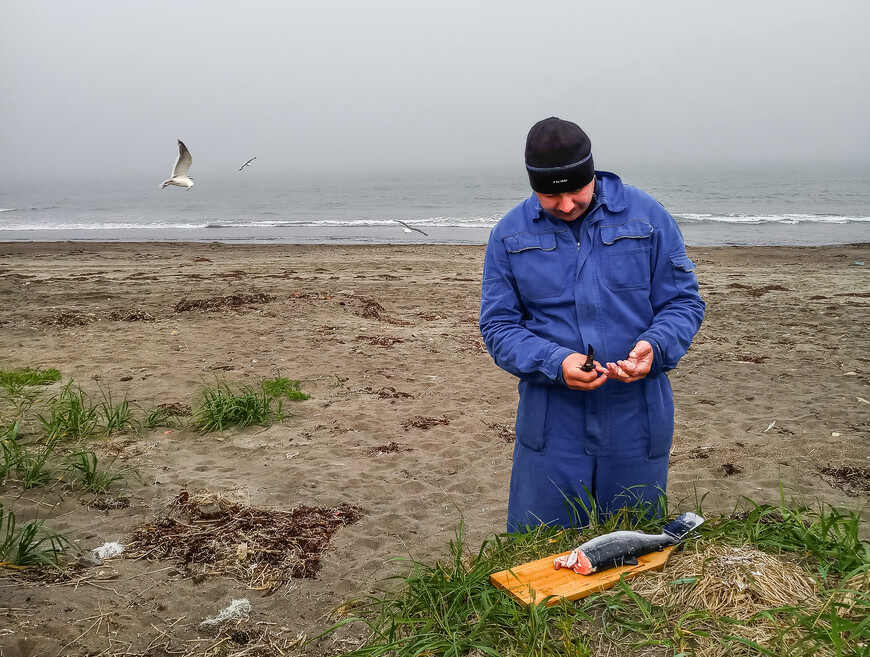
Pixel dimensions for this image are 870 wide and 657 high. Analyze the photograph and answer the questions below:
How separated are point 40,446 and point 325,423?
6.55 ft

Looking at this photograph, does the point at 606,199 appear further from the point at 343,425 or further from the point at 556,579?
the point at 343,425

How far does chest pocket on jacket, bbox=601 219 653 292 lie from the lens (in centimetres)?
234

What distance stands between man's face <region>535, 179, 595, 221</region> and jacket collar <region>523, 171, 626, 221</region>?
1.4 inches

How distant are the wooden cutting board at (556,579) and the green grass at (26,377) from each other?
5176 millimetres

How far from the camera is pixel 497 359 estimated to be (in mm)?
2428

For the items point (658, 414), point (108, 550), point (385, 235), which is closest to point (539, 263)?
point (658, 414)

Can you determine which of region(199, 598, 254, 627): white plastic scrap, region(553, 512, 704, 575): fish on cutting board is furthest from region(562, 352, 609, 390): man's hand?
region(199, 598, 254, 627): white plastic scrap

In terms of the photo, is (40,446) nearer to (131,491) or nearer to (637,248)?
(131,491)

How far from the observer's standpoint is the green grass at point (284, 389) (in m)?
6.04

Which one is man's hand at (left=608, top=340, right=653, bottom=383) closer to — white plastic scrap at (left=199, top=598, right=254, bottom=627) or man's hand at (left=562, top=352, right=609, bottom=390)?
man's hand at (left=562, top=352, right=609, bottom=390)

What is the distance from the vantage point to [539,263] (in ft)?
7.82

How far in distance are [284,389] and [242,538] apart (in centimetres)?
258

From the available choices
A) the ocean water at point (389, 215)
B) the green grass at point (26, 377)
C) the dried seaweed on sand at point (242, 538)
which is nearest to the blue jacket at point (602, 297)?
the dried seaweed on sand at point (242, 538)

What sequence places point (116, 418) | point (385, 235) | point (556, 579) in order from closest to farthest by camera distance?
point (556, 579) → point (116, 418) → point (385, 235)
